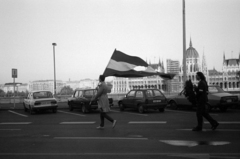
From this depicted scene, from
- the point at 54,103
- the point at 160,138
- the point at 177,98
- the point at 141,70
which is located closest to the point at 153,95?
the point at 177,98

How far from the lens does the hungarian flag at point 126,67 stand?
1953 centimetres

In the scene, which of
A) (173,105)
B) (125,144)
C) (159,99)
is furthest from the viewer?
(173,105)

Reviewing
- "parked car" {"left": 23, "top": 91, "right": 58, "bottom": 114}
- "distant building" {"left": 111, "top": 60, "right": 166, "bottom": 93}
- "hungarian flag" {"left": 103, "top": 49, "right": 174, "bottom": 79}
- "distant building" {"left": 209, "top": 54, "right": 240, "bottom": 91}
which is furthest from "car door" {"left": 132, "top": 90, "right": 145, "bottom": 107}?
"distant building" {"left": 111, "top": 60, "right": 166, "bottom": 93}

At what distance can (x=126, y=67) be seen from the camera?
20.1 meters

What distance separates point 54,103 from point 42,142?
10795 millimetres

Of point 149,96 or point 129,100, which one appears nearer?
point 149,96

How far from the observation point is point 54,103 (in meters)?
18.4

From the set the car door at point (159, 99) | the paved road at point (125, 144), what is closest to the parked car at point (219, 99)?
the car door at point (159, 99)

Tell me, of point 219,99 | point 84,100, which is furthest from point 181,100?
point 84,100

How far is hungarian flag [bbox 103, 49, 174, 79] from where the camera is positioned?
19.5 metres

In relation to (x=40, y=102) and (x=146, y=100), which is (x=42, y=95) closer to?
(x=40, y=102)

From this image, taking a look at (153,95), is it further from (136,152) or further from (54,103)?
(136,152)

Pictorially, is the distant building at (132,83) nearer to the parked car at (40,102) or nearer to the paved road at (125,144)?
the parked car at (40,102)

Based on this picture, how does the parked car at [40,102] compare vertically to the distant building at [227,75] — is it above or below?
below
